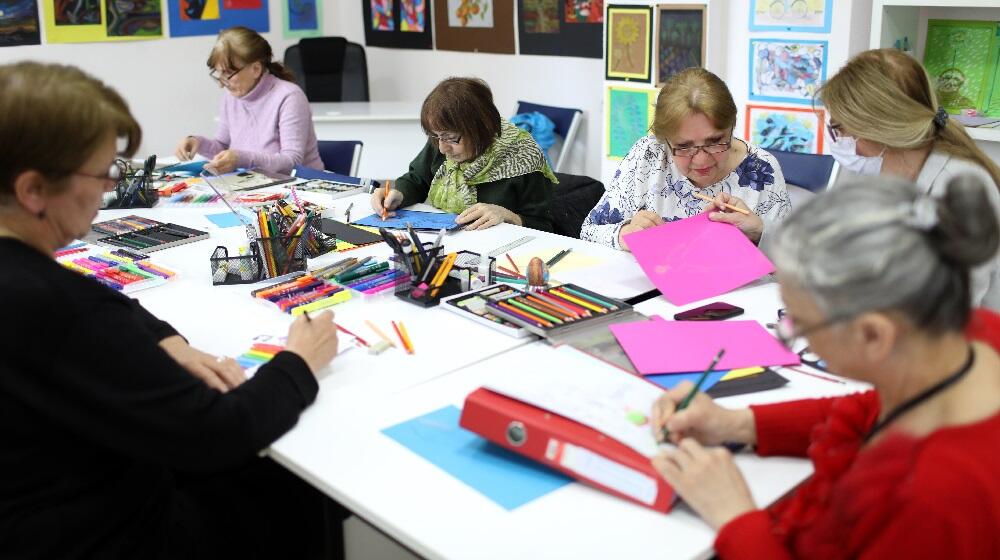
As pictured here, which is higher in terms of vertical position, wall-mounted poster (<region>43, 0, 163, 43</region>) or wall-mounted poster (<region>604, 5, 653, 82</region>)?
wall-mounted poster (<region>43, 0, 163, 43</region>)

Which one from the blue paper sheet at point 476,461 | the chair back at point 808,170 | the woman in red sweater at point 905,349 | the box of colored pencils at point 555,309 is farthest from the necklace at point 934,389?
the chair back at point 808,170

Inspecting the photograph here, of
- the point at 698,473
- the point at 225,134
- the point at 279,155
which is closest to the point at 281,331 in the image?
the point at 698,473

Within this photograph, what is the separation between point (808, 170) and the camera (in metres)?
2.78

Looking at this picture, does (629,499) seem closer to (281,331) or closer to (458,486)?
(458,486)

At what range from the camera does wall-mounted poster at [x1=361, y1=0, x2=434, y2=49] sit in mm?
6012

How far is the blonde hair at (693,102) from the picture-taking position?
93.9 inches

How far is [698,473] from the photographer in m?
1.28

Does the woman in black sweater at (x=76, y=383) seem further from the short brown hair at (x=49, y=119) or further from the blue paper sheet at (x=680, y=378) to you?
the blue paper sheet at (x=680, y=378)

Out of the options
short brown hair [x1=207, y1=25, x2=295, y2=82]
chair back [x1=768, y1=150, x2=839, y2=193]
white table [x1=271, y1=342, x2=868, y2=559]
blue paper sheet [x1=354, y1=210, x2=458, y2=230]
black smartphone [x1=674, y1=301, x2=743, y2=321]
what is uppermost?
short brown hair [x1=207, y1=25, x2=295, y2=82]

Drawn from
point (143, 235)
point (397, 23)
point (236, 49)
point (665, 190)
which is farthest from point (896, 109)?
point (397, 23)

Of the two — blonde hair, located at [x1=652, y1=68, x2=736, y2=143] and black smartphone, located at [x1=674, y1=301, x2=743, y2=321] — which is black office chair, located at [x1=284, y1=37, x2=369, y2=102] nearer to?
blonde hair, located at [x1=652, y1=68, x2=736, y2=143]

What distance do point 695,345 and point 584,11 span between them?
350 cm

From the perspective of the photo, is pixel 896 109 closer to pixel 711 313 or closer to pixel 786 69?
pixel 711 313

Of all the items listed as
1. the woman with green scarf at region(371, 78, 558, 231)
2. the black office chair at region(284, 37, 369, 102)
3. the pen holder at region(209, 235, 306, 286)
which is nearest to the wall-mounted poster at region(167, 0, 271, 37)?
the black office chair at region(284, 37, 369, 102)
